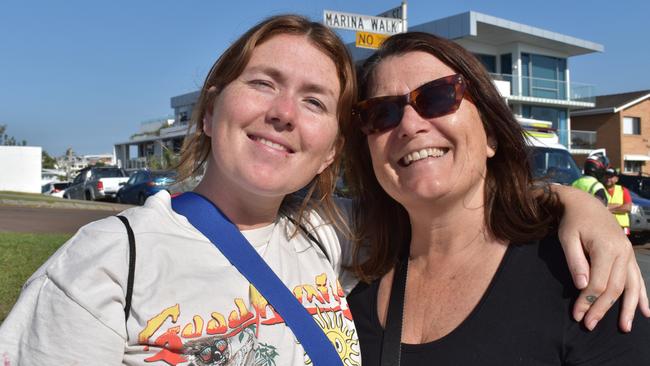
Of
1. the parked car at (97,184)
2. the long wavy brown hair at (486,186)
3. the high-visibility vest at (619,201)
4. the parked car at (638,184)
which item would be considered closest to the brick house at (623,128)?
the parked car at (638,184)

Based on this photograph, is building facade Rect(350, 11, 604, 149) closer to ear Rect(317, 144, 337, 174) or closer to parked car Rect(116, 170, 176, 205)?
parked car Rect(116, 170, 176, 205)

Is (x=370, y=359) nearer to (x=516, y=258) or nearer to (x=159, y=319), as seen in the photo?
(x=516, y=258)

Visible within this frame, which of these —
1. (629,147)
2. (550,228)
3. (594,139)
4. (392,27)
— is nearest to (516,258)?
(550,228)

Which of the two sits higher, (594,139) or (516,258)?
(594,139)

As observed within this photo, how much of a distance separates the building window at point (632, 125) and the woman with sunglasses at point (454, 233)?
42182 millimetres

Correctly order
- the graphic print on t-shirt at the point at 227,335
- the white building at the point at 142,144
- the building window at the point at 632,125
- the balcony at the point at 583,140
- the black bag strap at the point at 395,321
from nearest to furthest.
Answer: the graphic print on t-shirt at the point at 227,335
the black bag strap at the point at 395,321
the balcony at the point at 583,140
the building window at the point at 632,125
the white building at the point at 142,144

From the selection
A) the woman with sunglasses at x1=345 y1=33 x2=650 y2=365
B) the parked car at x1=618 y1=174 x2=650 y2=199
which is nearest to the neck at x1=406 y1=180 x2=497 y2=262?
the woman with sunglasses at x1=345 y1=33 x2=650 y2=365

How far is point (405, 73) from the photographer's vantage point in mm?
2291

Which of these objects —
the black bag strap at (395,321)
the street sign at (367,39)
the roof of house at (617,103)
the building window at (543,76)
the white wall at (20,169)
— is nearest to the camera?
the black bag strap at (395,321)

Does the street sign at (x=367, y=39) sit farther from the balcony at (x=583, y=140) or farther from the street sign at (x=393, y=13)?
the balcony at (x=583, y=140)

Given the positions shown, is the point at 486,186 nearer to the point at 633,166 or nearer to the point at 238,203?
the point at 238,203

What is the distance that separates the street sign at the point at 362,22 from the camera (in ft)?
29.0

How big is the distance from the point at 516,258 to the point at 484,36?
1306 inches

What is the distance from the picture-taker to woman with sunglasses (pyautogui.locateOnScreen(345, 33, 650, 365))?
1.86m
